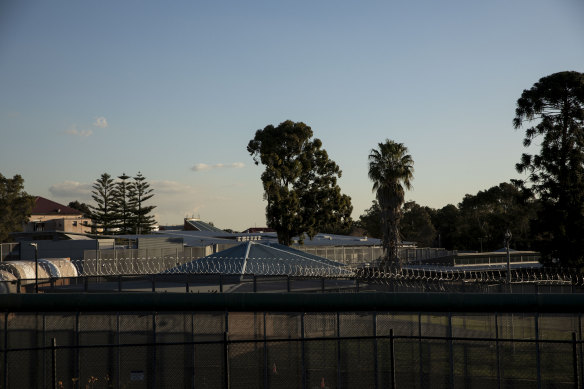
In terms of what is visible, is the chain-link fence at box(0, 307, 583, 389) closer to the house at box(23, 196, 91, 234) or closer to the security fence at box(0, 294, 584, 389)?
the security fence at box(0, 294, 584, 389)

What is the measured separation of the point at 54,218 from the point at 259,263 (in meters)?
96.3

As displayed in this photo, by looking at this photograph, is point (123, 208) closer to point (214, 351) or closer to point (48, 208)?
point (48, 208)

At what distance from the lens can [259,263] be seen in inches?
1503

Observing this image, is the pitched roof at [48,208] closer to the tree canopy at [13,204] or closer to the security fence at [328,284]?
the tree canopy at [13,204]

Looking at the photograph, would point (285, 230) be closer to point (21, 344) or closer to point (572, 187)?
point (572, 187)

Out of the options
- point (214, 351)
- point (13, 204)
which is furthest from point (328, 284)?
point (13, 204)

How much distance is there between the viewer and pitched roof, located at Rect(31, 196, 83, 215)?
12580 cm

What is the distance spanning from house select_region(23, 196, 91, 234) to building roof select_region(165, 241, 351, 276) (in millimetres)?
86656

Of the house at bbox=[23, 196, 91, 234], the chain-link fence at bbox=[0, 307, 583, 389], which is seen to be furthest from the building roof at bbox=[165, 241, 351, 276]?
the house at bbox=[23, 196, 91, 234]

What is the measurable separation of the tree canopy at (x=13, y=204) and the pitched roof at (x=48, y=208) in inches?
1603

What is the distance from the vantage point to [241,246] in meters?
40.7

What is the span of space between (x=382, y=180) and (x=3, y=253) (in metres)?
31.5

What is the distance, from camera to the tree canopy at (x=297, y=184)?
68.1 m

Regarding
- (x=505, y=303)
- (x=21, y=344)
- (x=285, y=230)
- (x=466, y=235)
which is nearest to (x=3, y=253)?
(x=285, y=230)
